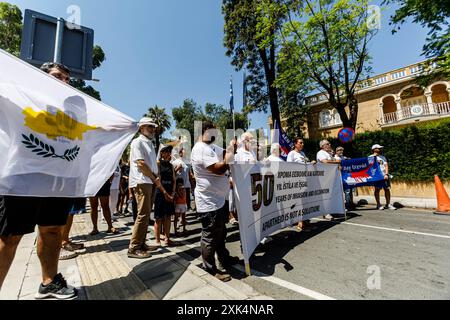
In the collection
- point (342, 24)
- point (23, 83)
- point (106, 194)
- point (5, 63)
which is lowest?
point (106, 194)

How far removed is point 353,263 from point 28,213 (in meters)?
3.77

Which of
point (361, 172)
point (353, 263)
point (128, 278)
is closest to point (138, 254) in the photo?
point (128, 278)

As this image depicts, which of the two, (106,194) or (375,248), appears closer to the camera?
(375,248)

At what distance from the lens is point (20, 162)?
1.95 meters

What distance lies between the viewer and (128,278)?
8.71 ft

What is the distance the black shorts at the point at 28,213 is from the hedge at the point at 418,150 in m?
12.7

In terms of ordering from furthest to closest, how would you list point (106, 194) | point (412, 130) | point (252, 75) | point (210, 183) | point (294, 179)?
point (252, 75)
point (412, 130)
point (106, 194)
point (294, 179)
point (210, 183)

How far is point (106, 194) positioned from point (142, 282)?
3146mm

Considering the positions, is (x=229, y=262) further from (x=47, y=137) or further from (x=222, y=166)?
(x=47, y=137)

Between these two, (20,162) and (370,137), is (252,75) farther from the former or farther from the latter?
(20,162)

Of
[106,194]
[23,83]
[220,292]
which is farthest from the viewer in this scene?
[106,194]

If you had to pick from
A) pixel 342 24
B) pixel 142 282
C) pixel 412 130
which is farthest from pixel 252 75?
pixel 142 282

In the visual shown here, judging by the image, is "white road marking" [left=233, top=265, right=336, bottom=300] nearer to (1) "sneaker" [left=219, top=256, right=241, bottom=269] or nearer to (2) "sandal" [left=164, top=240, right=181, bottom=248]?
(1) "sneaker" [left=219, top=256, right=241, bottom=269]

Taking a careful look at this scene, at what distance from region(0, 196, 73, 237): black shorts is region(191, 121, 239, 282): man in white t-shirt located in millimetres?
1449
